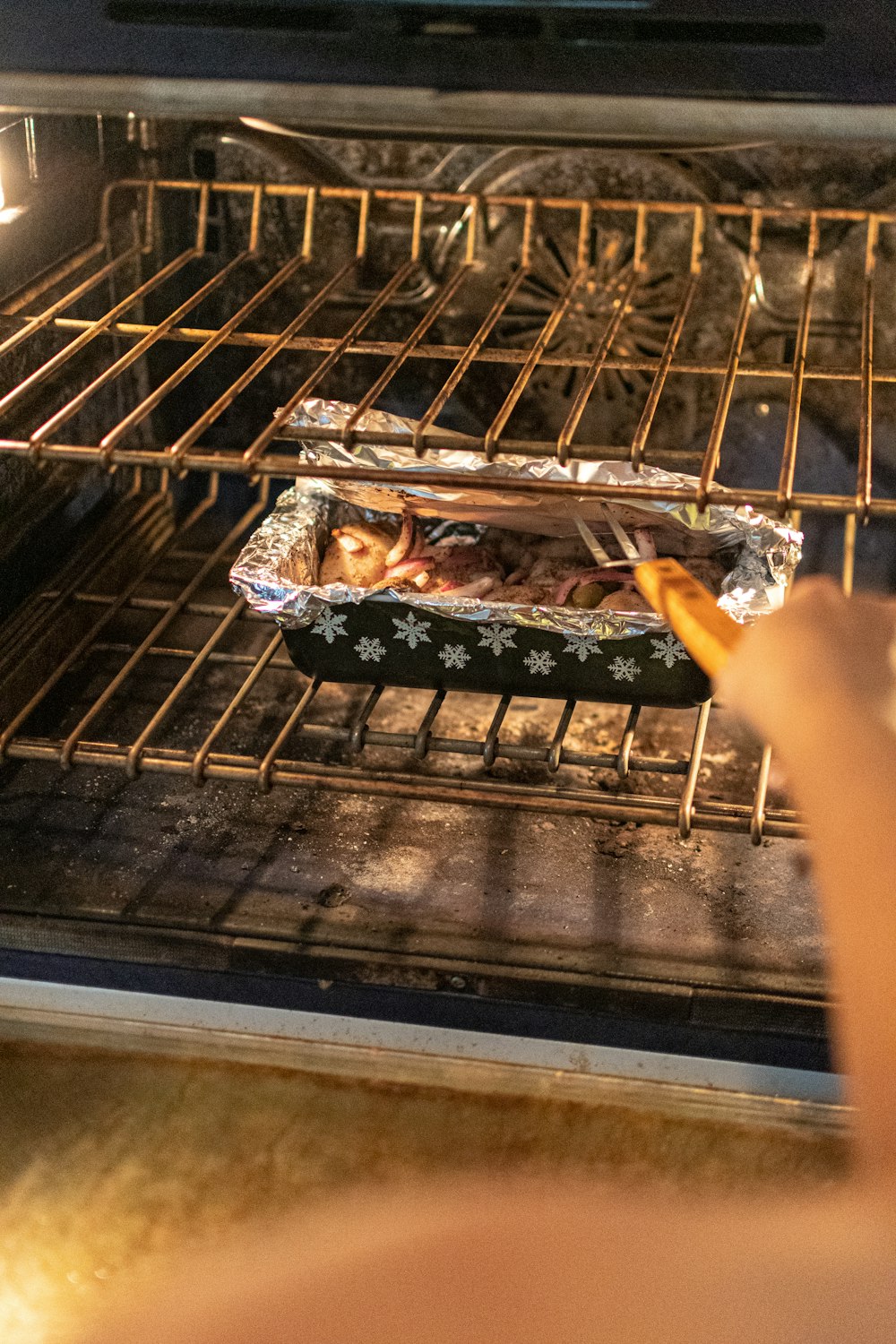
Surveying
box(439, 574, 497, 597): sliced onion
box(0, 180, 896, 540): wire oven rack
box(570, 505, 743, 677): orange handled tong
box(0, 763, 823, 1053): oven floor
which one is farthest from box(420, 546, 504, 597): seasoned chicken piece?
box(570, 505, 743, 677): orange handled tong

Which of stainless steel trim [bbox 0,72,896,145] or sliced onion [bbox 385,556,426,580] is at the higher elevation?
stainless steel trim [bbox 0,72,896,145]

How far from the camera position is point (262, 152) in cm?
146

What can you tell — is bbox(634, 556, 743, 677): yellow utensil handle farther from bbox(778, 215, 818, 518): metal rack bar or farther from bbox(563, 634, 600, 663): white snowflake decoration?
bbox(563, 634, 600, 663): white snowflake decoration

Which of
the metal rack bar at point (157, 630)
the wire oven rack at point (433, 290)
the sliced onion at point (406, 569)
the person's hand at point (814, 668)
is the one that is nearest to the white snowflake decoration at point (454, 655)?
the sliced onion at point (406, 569)

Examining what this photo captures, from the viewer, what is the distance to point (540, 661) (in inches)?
48.3

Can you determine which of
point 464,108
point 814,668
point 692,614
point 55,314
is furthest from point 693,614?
point 55,314

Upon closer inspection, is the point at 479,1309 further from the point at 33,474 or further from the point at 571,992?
the point at 33,474

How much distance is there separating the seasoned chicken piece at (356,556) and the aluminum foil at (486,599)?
0.06ft

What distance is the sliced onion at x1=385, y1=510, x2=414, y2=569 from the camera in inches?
52.4

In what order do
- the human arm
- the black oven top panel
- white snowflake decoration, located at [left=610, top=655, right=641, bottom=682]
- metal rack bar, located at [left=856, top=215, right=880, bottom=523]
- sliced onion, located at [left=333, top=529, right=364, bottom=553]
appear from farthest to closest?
sliced onion, located at [left=333, top=529, right=364, bottom=553], white snowflake decoration, located at [left=610, top=655, right=641, bottom=682], metal rack bar, located at [left=856, top=215, right=880, bottom=523], the black oven top panel, the human arm

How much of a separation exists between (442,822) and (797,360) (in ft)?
1.75

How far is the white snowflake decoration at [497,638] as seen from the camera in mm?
1213

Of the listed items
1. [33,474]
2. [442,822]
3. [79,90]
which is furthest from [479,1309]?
[33,474]

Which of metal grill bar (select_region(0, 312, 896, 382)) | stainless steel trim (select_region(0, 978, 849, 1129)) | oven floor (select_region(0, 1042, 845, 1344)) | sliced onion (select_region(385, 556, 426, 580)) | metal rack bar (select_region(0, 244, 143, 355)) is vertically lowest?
oven floor (select_region(0, 1042, 845, 1344))
